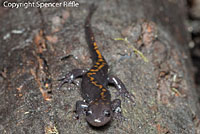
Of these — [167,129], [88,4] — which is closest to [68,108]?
[167,129]

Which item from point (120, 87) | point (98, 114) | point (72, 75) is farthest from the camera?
point (72, 75)

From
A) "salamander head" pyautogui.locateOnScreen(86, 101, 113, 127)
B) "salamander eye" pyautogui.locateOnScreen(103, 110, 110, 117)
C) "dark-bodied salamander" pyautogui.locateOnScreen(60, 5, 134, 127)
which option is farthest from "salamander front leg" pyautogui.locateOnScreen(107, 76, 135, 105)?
"salamander eye" pyautogui.locateOnScreen(103, 110, 110, 117)

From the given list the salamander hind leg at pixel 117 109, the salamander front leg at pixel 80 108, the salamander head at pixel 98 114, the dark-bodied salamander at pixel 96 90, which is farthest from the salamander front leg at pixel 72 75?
the salamander hind leg at pixel 117 109

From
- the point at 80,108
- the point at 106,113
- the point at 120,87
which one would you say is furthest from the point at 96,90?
the point at 106,113

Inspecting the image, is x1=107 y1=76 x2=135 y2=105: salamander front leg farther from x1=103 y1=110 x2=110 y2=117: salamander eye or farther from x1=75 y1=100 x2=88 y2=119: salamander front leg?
x1=75 y1=100 x2=88 y2=119: salamander front leg

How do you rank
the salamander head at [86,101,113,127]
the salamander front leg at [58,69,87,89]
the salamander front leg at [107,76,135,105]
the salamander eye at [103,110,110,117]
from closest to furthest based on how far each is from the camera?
1. the salamander head at [86,101,113,127]
2. the salamander eye at [103,110,110,117]
3. the salamander front leg at [107,76,135,105]
4. the salamander front leg at [58,69,87,89]

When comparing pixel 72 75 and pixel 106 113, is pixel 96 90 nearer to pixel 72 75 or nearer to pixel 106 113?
pixel 72 75
